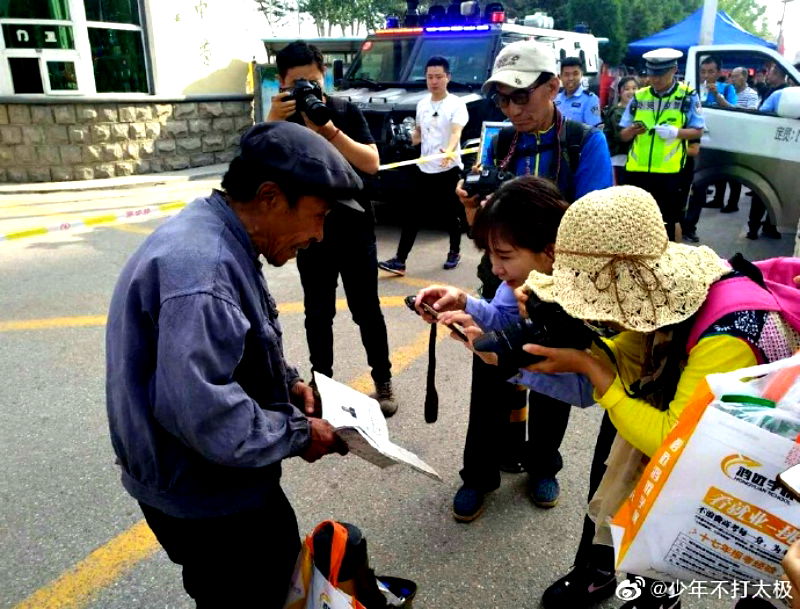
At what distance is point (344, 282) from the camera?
3.31 meters

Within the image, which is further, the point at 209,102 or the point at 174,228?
the point at 209,102

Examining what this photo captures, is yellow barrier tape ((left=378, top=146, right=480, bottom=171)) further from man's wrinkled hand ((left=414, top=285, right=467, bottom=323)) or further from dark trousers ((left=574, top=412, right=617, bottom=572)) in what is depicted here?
dark trousers ((left=574, top=412, right=617, bottom=572))

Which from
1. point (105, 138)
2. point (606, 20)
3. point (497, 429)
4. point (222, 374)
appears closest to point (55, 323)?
point (497, 429)

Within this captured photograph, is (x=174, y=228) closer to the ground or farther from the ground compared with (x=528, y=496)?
farther from the ground

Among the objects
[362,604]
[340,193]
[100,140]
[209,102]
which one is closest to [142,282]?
[340,193]

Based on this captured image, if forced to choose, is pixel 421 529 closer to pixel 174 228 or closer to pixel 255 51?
pixel 174 228

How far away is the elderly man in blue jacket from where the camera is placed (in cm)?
122

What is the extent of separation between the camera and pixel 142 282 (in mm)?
1247

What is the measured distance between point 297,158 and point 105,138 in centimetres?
1006

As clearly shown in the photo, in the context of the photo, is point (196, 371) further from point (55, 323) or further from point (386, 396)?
point (55, 323)

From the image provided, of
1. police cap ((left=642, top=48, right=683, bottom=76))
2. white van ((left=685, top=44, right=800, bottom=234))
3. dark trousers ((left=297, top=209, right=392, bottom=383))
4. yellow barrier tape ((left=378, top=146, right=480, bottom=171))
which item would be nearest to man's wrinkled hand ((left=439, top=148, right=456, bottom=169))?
A: yellow barrier tape ((left=378, top=146, right=480, bottom=171))

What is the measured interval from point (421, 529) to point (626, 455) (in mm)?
1161

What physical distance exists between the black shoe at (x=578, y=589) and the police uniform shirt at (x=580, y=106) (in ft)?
18.5

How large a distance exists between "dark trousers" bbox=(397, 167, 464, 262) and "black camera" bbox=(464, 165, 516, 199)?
302 cm
